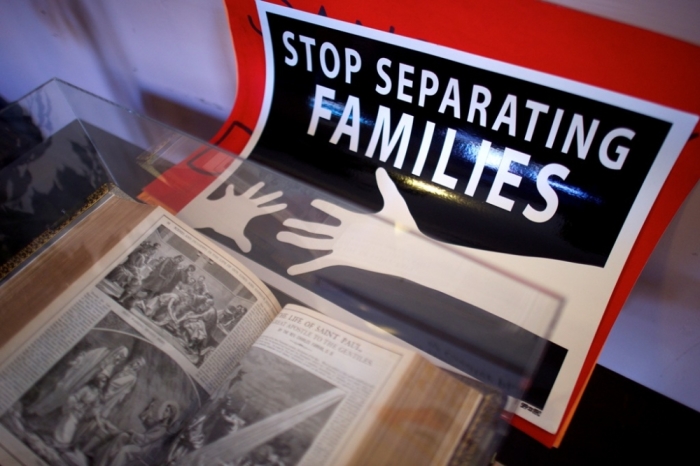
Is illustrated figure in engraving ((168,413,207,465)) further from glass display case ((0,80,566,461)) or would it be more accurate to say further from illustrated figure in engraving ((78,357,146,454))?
glass display case ((0,80,566,461))

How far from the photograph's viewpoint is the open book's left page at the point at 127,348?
1.55ft

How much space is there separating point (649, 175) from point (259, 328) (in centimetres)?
46

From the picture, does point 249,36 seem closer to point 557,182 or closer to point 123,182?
point 123,182

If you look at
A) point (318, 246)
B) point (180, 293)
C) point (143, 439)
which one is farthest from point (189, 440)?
point (318, 246)

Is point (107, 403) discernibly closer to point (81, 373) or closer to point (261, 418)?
point (81, 373)

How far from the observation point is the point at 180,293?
575mm

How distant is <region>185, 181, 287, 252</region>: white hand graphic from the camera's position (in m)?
0.70

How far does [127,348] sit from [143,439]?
0.10 m

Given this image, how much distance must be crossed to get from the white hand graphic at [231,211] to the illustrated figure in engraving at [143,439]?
0.26m

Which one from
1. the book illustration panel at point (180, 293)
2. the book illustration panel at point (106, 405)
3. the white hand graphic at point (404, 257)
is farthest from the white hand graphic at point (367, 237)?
the book illustration panel at point (106, 405)

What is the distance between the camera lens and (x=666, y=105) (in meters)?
0.47

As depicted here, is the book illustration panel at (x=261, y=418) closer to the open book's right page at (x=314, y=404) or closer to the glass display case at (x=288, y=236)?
the open book's right page at (x=314, y=404)

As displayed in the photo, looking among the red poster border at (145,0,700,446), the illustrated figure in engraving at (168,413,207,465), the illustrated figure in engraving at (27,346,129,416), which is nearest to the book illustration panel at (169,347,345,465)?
the illustrated figure in engraving at (168,413,207,465)

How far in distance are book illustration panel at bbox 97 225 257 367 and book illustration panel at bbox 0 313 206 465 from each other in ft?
0.10
